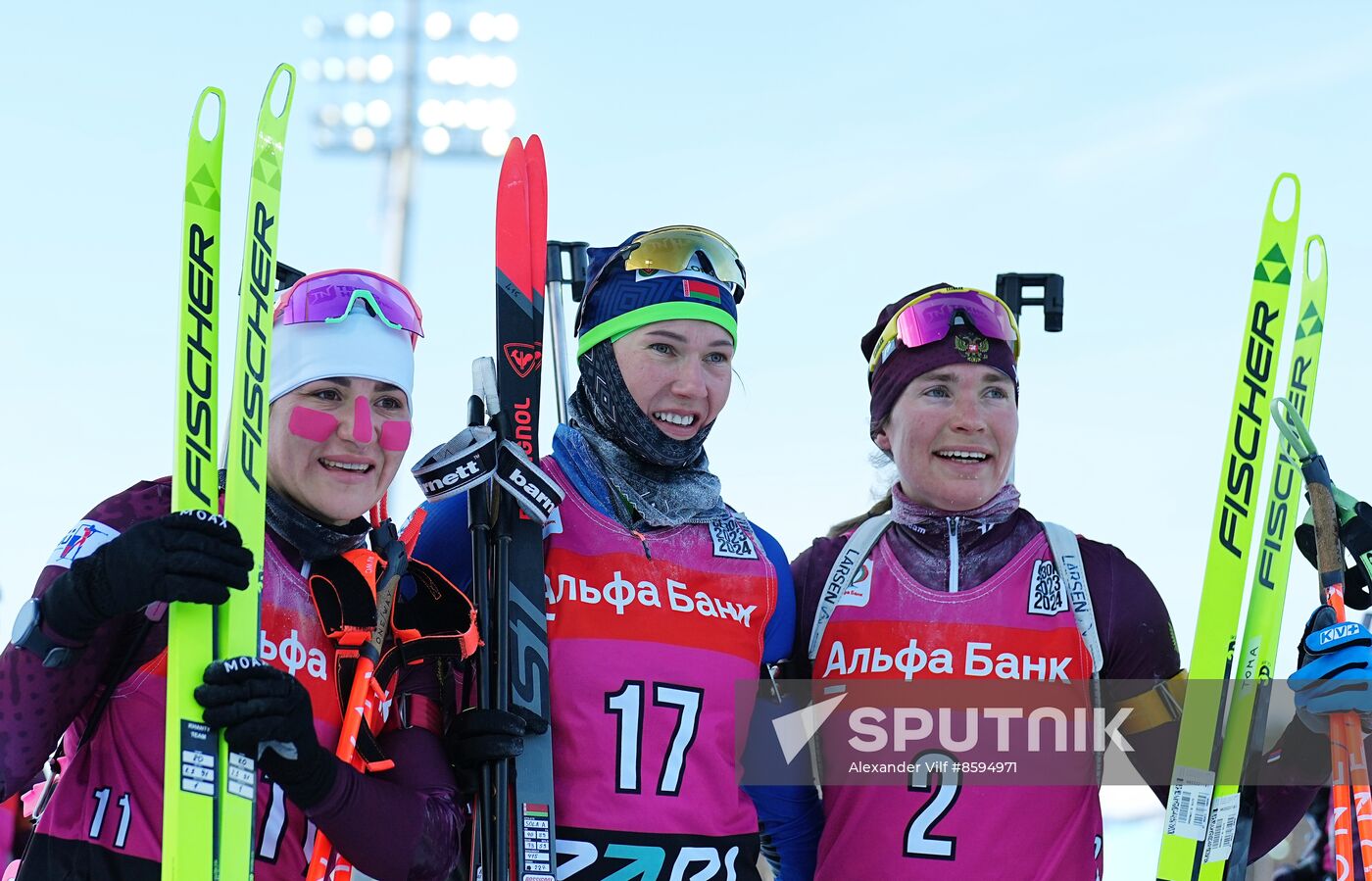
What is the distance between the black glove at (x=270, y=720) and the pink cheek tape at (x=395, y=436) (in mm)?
A: 637

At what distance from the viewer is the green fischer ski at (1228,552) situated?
11.8 feet

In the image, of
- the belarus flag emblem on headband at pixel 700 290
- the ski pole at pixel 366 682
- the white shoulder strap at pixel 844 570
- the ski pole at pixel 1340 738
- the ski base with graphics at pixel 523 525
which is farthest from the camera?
the white shoulder strap at pixel 844 570

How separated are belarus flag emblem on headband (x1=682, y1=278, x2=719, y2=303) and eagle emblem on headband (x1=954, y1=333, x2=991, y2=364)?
2.36ft

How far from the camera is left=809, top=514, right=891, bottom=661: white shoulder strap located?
3.89 metres

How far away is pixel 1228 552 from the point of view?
3.70 m

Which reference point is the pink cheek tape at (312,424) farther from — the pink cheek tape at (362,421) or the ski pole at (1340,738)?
the ski pole at (1340,738)

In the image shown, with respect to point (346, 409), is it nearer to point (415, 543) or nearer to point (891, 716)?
point (415, 543)

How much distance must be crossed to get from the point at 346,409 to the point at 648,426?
0.80 m

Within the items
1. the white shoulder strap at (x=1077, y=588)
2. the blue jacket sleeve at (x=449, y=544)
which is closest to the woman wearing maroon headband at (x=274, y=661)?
the blue jacket sleeve at (x=449, y=544)

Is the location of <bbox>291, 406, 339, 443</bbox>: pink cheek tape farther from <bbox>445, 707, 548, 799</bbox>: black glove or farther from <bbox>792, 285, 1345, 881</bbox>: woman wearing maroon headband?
<bbox>792, 285, 1345, 881</bbox>: woman wearing maroon headband

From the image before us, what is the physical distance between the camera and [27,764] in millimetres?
2693

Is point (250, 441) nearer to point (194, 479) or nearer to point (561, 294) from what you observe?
point (194, 479)

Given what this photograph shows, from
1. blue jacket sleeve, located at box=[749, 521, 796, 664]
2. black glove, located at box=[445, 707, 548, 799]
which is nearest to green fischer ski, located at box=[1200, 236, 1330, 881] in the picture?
blue jacket sleeve, located at box=[749, 521, 796, 664]

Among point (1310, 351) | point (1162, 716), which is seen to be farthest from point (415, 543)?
point (1310, 351)
